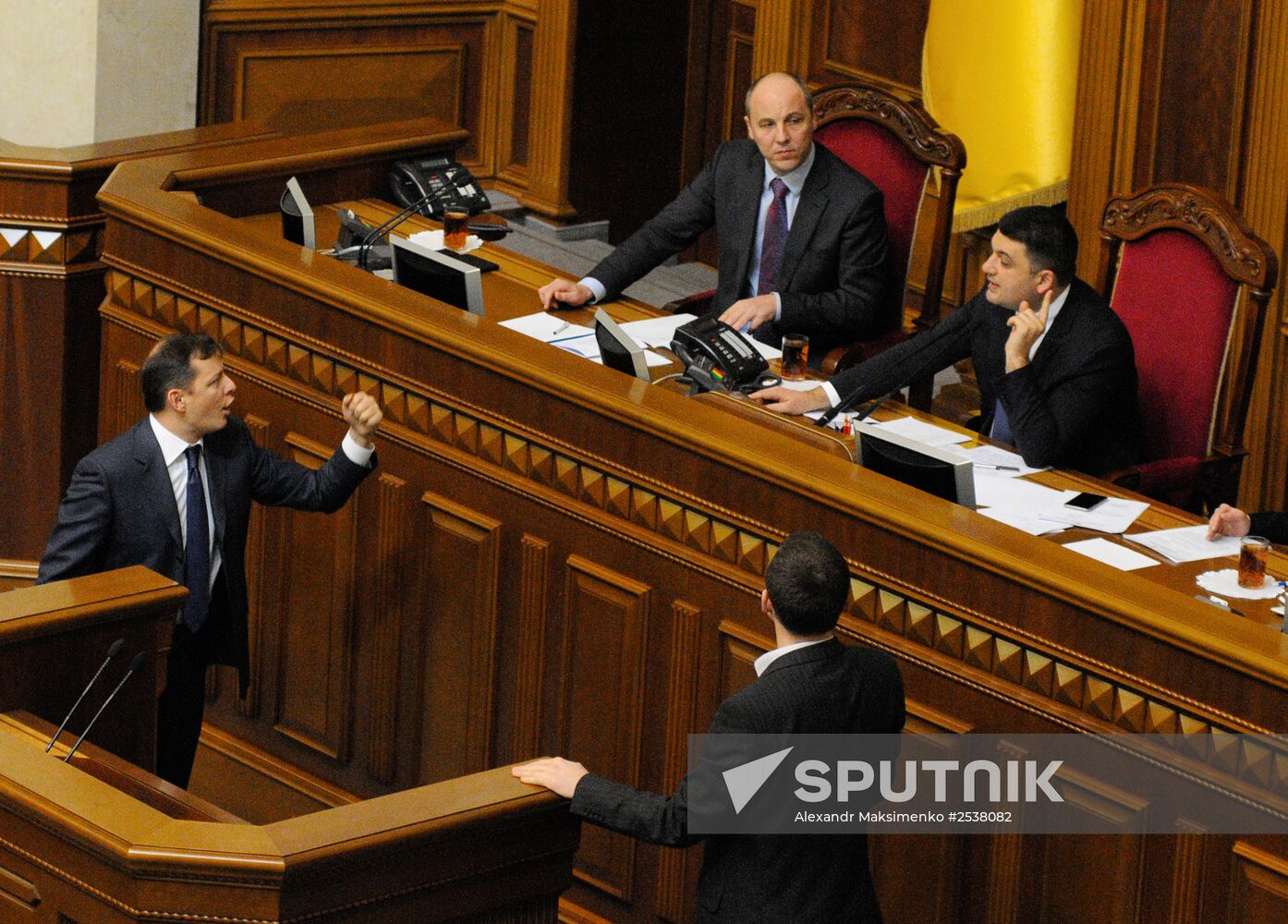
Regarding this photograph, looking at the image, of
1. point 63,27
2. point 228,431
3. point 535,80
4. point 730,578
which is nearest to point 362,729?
point 228,431

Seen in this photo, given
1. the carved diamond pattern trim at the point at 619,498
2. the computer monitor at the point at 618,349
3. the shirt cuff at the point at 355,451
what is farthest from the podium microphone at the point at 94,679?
the computer monitor at the point at 618,349

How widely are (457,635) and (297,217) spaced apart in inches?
51.0

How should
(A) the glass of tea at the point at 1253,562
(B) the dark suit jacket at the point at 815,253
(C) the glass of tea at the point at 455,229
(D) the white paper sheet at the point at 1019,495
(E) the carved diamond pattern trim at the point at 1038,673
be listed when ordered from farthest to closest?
(C) the glass of tea at the point at 455,229 < (B) the dark suit jacket at the point at 815,253 < (D) the white paper sheet at the point at 1019,495 < (A) the glass of tea at the point at 1253,562 < (E) the carved diamond pattern trim at the point at 1038,673

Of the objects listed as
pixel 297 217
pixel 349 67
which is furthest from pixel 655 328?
pixel 349 67

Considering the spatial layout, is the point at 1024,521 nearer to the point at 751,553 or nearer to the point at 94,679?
the point at 751,553

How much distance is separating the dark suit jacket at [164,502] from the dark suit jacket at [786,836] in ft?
4.14

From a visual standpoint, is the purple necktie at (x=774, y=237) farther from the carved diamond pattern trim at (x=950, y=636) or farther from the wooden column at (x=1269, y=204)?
the carved diamond pattern trim at (x=950, y=636)

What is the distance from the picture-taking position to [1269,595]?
334 cm

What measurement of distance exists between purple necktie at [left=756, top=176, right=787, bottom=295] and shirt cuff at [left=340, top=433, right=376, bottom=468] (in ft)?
4.69

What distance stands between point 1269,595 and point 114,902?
193 cm

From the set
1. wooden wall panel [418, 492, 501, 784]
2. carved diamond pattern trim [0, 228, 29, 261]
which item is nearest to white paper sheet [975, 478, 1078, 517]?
wooden wall panel [418, 492, 501, 784]

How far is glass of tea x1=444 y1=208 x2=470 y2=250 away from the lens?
16.0 ft

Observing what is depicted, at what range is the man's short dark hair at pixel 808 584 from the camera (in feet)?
9.07

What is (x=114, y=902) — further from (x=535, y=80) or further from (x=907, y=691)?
(x=535, y=80)
